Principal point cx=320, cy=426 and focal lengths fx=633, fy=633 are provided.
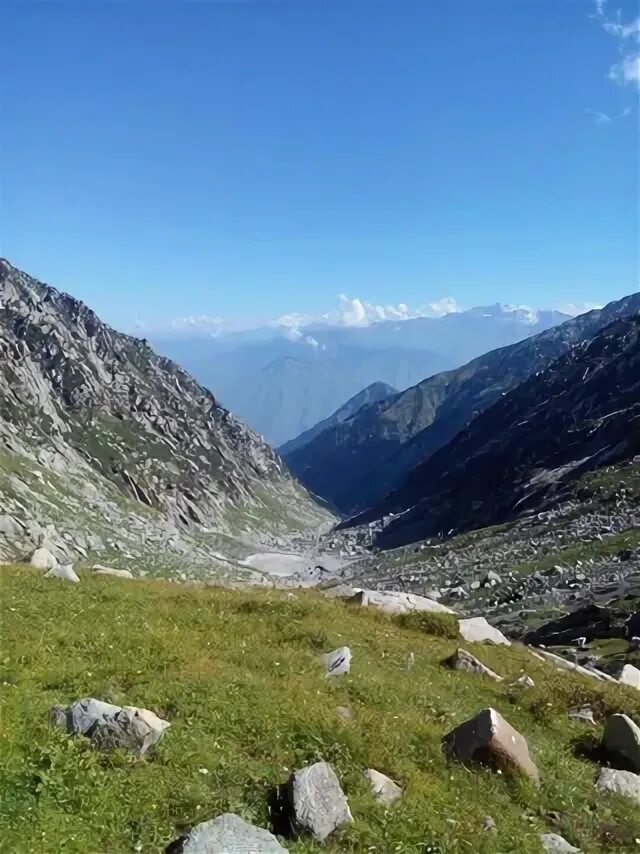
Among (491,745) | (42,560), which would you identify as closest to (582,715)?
(491,745)

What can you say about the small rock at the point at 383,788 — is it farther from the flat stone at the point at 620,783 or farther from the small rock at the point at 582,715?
the small rock at the point at 582,715

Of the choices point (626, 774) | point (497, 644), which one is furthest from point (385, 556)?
point (626, 774)

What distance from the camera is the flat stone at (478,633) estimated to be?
2424cm

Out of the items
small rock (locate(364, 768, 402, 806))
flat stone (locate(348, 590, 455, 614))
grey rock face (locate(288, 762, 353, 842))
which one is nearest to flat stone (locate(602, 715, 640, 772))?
small rock (locate(364, 768, 402, 806))

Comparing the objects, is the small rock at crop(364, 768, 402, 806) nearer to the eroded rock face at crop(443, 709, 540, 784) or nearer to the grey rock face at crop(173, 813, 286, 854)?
the eroded rock face at crop(443, 709, 540, 784)

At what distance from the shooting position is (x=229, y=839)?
8500 millimetres

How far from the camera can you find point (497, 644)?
81.0 ft

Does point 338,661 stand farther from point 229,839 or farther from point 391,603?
point 391,603

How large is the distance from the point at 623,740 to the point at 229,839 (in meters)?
8.66

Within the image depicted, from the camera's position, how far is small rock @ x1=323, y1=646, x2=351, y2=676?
15234mm

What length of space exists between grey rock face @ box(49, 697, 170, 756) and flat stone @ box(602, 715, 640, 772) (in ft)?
29.6

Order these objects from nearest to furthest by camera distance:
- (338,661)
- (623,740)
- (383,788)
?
(383,788) → (623,740) → (338,661)

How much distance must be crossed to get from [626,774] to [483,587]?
2599 inches

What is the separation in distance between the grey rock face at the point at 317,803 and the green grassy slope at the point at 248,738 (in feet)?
0.66
